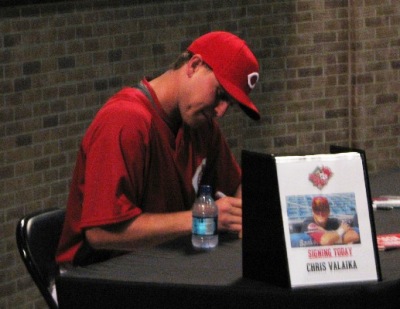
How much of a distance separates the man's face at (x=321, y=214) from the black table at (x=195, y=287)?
0.18 m

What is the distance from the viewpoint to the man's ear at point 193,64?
4.08m

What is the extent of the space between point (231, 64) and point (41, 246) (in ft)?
3.03

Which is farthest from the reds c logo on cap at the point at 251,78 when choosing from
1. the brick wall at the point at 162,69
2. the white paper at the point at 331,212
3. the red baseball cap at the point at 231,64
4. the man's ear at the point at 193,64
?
the brick wall at the point at 162,69

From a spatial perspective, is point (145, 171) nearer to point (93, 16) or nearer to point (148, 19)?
point (93, 16)

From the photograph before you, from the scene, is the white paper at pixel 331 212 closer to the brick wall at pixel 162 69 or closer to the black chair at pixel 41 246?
the black chair at pixel 41 246

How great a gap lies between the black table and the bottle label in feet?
0.22

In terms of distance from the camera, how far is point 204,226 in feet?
12.5

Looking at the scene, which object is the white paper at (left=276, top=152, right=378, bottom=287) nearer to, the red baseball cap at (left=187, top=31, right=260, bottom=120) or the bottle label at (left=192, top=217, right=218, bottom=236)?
the bottle label at (left=192, top=217, right=218, bottom=236)

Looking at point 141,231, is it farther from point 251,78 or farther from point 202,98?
point 251,78

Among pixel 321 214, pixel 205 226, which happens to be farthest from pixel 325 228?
pixel 205 226

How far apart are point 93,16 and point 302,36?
2.26 metres

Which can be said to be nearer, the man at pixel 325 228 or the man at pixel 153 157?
the man at pixel 325 228

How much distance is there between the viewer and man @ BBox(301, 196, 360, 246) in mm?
3377

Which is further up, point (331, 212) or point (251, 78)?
point (251, 78)
